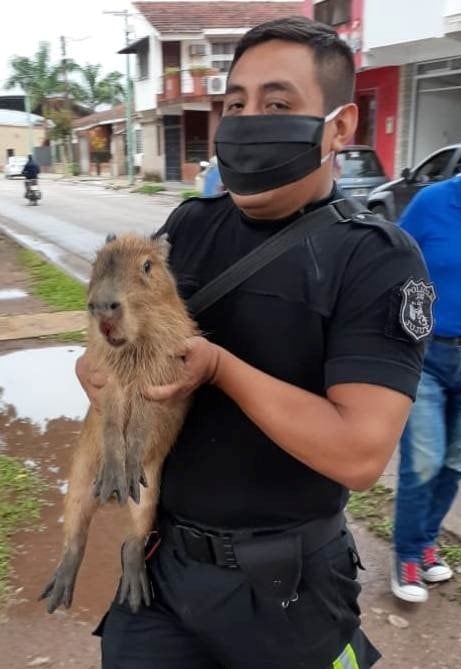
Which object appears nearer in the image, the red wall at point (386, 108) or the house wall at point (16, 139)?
the red wall at point (386, 108)

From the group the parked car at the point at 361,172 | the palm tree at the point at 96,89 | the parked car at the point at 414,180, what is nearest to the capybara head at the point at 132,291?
the parked car at the point at 414,180

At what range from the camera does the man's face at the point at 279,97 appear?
60.5 inches

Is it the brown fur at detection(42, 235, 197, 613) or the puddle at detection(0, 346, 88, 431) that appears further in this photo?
the puddle at detection(0, 346, 88, 431)

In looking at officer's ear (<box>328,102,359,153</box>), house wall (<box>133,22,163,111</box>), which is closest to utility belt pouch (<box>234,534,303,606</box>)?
officer's ear (<box>328,102,359,153</box>)

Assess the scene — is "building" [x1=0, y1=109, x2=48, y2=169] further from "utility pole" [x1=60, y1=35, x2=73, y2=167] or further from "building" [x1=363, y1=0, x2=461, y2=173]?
"building" [x1=363, y1=0, x2=461, y2=173]

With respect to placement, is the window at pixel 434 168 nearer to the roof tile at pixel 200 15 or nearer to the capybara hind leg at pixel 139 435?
the capybara hind leg at pixel 139 435

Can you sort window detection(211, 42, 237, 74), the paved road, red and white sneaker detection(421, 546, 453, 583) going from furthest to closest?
window detection(211, 42, 237, 74) → the paved road → red and white sneaker detection(421, 546, 453, 583)

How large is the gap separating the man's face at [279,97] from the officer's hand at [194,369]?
1.20ft

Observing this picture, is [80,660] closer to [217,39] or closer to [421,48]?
Result: [421,48]

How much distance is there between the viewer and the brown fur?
1565 millimetres

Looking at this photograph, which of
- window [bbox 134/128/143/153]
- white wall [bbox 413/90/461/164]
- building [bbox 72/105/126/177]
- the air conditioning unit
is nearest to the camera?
white wall [bbox 413/90/461/164]

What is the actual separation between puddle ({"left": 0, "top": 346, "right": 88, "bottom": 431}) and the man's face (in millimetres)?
3813

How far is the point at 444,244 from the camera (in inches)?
121

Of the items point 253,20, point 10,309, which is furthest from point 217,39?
point 10,309
